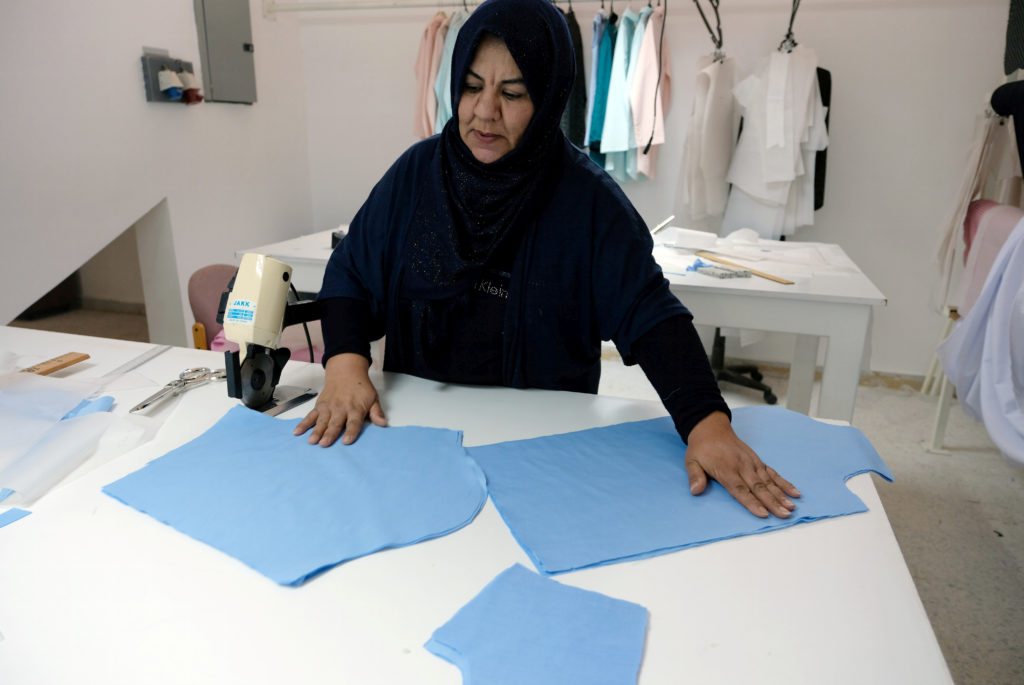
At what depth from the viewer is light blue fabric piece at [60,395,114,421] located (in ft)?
3.30

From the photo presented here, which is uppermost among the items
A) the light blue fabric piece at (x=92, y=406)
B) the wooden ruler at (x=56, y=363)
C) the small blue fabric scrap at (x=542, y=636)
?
the wooden ruler at (x=56, y=363)

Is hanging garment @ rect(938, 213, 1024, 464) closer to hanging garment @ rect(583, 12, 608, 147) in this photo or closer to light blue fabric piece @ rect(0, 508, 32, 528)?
light blue fabric piece @ rect(0, 508, 32, 528)

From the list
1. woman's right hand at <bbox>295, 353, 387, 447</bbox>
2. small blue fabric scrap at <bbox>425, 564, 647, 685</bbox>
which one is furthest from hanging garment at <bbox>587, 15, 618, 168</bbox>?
small blue fabric scrap at <bbox>425, 564, 647, 685</bbox>

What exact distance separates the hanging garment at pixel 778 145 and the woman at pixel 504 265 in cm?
198

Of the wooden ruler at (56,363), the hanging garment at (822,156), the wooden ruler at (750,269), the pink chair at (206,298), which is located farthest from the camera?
the hanging garment at (822,156)

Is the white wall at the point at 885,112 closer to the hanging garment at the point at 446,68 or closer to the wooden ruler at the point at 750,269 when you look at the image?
the hanging garment at the point at 446,68

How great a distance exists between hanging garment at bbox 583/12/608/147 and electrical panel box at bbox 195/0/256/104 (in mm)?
1667

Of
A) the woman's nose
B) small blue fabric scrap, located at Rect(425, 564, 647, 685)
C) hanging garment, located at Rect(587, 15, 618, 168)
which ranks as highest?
hanging garment, located at Rect(587, 15, 618, 168)

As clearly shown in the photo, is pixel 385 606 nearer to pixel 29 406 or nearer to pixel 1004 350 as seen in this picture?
pixel 29 406

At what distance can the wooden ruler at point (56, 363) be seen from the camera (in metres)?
1.13

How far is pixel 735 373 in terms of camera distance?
3145 millimetres

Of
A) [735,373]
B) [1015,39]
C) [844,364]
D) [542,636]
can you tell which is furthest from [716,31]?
[542,636]

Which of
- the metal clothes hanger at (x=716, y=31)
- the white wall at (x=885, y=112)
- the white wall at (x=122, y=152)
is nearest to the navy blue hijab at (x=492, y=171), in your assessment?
the white wall at (x=122, y=152)

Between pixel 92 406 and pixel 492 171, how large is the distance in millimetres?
730
